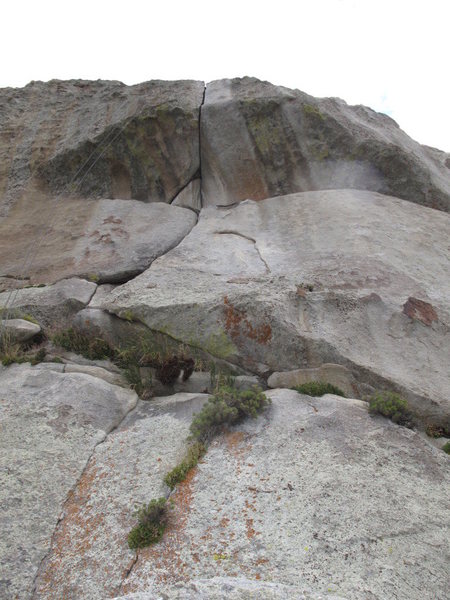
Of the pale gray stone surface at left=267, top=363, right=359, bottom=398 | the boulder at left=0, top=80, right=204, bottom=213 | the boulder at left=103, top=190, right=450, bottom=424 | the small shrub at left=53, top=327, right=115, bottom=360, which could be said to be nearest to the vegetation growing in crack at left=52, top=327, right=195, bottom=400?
the small shrub at left=53, top=327, right=115, bottom=360

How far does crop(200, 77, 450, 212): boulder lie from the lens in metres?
11.7

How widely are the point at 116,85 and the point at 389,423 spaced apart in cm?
1182

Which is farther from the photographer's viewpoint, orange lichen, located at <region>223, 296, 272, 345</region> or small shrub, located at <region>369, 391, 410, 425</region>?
orange lichen, located at <region>223, 296, 272, 345</region>

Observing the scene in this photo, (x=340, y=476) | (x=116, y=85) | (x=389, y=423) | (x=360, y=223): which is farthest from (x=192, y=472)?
(x=116, y=85)

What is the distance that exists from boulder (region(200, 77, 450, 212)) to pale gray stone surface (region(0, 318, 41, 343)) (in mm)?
5788

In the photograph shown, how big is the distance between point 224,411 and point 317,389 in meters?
1.41

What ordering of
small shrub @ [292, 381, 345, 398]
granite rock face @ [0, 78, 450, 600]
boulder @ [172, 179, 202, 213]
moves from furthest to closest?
boulder @ [172, 179, 202, 213]
small shrub @ [292, 381, 345, 398]
granite rock face @ [0, 78, 450, 600]

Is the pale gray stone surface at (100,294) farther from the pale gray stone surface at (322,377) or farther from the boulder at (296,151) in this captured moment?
the boulder at (296,151)

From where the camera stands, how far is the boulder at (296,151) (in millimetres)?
11734

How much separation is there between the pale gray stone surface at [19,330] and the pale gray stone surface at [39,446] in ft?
2.40

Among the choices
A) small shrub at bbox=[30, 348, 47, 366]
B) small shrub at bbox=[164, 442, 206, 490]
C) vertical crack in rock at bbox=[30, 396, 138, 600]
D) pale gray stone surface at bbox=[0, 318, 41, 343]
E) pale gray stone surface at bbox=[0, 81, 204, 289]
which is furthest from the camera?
pale gray stone surface at bbox=[0, 81, 204, 289]

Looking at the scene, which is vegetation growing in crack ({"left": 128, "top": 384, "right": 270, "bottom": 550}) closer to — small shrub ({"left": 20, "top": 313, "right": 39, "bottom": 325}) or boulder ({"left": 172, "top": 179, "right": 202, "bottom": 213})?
small shrub ({"left": 20, "top": 313, "right": 39, "bottom": 325})

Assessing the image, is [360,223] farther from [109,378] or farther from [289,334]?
[109,378]

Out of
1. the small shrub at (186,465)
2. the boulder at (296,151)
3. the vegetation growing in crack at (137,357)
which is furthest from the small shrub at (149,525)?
the boulder at (296,151)
